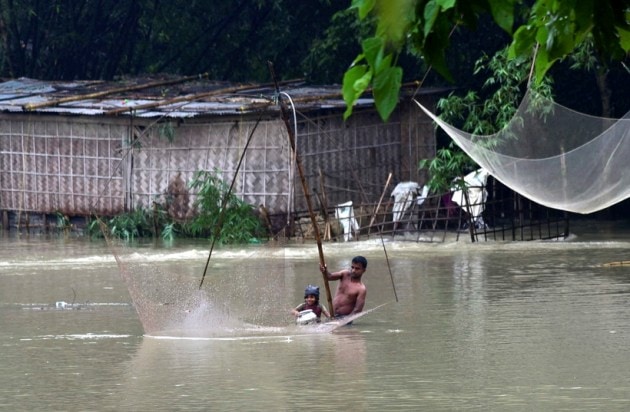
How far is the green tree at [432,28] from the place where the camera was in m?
3.01

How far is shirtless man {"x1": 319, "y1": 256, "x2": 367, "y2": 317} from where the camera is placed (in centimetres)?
942

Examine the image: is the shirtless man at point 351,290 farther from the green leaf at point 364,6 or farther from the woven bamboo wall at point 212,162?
the woven bamboo wall at point 212,162

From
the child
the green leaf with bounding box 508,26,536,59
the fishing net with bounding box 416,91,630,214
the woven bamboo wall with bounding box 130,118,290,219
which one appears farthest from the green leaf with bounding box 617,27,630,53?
the woven bamboo wall with bounding box 130,118,290,219

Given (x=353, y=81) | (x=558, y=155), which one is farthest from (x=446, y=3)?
(x=558, y=155)

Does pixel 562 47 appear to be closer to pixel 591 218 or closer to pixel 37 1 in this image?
pixel 591 218

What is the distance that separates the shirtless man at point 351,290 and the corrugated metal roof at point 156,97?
20.7 ft

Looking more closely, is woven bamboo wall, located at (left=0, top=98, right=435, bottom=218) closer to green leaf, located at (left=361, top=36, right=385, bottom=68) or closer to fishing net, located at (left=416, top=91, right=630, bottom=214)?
fishing net, located at (left=416, top=91, right=630, bottom=214)

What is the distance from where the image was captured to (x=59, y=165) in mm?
18344

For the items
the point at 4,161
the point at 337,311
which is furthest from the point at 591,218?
the point at 337,311

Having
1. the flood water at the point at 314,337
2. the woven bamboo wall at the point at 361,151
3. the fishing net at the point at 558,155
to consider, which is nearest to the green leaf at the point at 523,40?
the flood water at the point at 314,337

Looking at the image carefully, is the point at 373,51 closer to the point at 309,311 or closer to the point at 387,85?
the point at 387,85

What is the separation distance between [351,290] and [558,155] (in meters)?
3.23

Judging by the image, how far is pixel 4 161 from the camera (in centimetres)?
1886

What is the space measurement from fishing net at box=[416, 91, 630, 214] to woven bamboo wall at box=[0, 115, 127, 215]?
23.1ft
